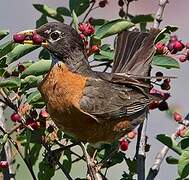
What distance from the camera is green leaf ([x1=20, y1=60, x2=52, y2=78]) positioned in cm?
260

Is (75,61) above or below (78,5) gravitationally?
below

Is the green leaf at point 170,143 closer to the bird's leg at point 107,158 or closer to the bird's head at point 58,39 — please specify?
the bird's leg at point 107,158

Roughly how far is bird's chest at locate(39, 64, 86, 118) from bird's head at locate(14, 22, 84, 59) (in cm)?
8

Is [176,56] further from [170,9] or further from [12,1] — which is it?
[12,1]

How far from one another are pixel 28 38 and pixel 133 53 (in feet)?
3.51

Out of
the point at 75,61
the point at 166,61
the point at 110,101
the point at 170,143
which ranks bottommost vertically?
the point at 110,101

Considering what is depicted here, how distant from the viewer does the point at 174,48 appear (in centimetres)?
293

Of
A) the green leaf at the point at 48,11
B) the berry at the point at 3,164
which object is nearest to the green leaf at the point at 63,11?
the green leaf at the point at 48,11

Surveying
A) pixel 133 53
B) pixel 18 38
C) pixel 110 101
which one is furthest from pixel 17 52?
pixel 133 53

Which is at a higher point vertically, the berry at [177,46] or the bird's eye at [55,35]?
the bird's eye at [55,35]

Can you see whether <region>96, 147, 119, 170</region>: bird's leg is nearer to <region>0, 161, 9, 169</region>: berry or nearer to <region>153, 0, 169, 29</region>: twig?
<region>0, 161, 9, 169</region>: berry

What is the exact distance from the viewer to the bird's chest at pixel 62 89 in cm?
314

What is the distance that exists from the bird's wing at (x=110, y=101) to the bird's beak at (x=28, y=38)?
0.48 metres

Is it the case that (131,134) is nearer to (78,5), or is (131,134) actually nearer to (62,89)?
(62,89)
